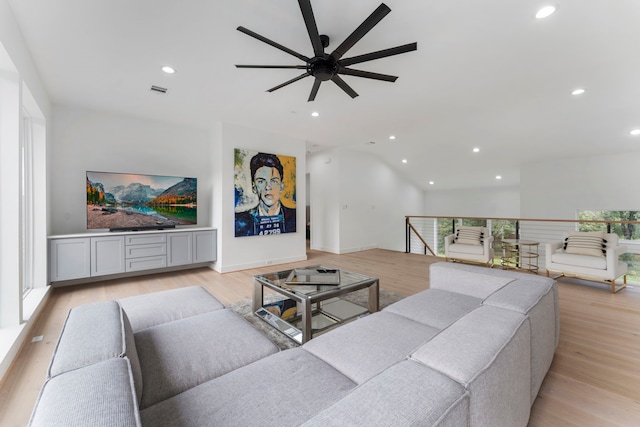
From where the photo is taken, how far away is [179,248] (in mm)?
4406

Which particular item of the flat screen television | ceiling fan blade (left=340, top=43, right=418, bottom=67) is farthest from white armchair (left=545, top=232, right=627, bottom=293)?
the flat screen television

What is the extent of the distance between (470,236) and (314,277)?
3691 millimetres

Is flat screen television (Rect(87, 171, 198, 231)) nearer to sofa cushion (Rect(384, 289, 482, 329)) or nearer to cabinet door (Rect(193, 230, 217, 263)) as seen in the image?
cabinet door (Rect(193, 230, 217, 263))

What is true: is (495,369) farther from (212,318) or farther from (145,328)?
(145,328)

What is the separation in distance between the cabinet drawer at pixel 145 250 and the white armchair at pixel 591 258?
5.92 m

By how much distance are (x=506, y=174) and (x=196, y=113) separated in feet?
25.4

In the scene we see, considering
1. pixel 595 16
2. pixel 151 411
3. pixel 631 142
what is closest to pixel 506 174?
pixel 631 142

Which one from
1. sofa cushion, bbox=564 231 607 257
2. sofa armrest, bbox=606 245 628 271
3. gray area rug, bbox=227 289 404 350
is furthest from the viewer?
sofa cushion, bbox=564 231 607 257

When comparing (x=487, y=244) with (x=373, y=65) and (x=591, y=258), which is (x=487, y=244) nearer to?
(x=591, y=258)

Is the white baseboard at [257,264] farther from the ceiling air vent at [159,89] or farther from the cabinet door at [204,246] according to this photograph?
the ceiling air vent at [159,89]

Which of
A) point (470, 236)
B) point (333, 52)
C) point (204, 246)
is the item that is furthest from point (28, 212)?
point (470, 236)

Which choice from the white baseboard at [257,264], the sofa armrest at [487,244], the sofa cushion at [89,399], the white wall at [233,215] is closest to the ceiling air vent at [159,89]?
the white wall at [233,215]

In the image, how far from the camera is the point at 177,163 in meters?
4.88

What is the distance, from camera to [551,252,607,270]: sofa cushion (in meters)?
3.56
